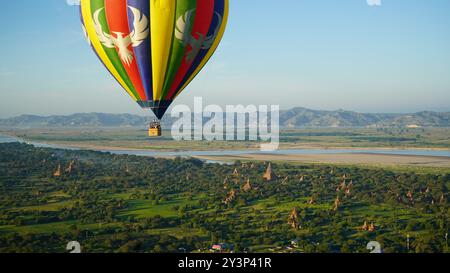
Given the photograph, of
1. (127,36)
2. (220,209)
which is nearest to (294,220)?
(220,209)

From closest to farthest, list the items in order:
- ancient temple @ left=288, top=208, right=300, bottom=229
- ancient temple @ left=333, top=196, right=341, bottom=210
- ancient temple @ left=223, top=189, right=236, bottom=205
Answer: ancient temple @ left=288, top=208, right=300, bottom=229 < ancient temple @ left=333, top=196, right=341, bottom=210 < ancient temple @ left=223, top=189, right=236, bottom=205

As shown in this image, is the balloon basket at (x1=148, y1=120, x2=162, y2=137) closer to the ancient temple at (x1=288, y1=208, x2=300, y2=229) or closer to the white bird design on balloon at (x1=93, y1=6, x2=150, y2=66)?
the white bird design on balloon at (x1=93, y1=6, x2=150, y2=66)

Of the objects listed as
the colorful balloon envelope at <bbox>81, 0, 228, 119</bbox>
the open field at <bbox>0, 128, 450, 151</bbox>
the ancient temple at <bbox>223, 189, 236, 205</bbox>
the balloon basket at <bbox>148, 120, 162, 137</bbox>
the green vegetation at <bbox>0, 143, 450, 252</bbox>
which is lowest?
the green vegetation at <bbox>0, 143, 450, 252</bbox>

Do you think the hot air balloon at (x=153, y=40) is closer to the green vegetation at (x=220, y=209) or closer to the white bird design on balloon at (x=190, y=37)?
the white bird design on balloon at (x=190, y=37)

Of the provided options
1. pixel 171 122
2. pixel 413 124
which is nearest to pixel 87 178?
pixel 171 122

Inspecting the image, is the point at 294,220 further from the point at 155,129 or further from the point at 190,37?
the point at 190,37

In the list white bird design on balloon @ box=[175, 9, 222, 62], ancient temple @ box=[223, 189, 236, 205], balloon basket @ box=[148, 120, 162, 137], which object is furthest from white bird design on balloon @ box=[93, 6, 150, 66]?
ancient temple @ box=[223, 189, 236, 205]

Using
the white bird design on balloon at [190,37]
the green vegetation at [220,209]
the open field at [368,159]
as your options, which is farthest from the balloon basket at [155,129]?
the open field at [368,159]
